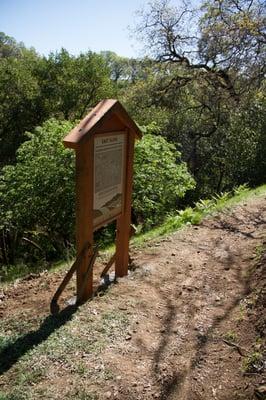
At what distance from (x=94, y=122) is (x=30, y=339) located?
7.47ft

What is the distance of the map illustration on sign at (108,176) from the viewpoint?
4059 millimetres

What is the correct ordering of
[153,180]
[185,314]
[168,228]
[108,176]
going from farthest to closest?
[153,180], [168,228], [108,176], [185,314]

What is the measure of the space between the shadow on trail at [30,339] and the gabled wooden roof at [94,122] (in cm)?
183

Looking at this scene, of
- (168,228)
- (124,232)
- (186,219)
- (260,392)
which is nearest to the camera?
(260,392)

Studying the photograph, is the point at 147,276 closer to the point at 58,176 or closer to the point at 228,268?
the point at 228,268

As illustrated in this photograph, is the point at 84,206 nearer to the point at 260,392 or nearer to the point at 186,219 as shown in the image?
the point at 260,392

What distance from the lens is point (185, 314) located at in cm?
412

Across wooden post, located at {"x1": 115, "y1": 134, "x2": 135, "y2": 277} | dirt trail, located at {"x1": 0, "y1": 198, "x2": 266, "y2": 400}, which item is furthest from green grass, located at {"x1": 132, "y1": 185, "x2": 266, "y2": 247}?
wooden post, located at {"x1": 115, "y1": 134, "x2": 135, "y2": 277}

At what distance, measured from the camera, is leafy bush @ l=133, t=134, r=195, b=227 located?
8.75 metres

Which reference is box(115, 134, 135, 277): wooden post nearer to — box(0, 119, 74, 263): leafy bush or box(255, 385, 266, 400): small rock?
box(255, 385, 266, 400): small rock

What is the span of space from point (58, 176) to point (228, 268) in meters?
4.73

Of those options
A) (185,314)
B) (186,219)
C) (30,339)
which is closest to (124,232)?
(185,314)

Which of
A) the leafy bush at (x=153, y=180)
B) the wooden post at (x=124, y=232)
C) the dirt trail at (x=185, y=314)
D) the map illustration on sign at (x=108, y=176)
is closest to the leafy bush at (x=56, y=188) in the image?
the leafy bush at (x=153, y=180)

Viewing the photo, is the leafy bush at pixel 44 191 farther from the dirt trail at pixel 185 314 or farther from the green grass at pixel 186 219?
the dirt trail at pixel 185 314
